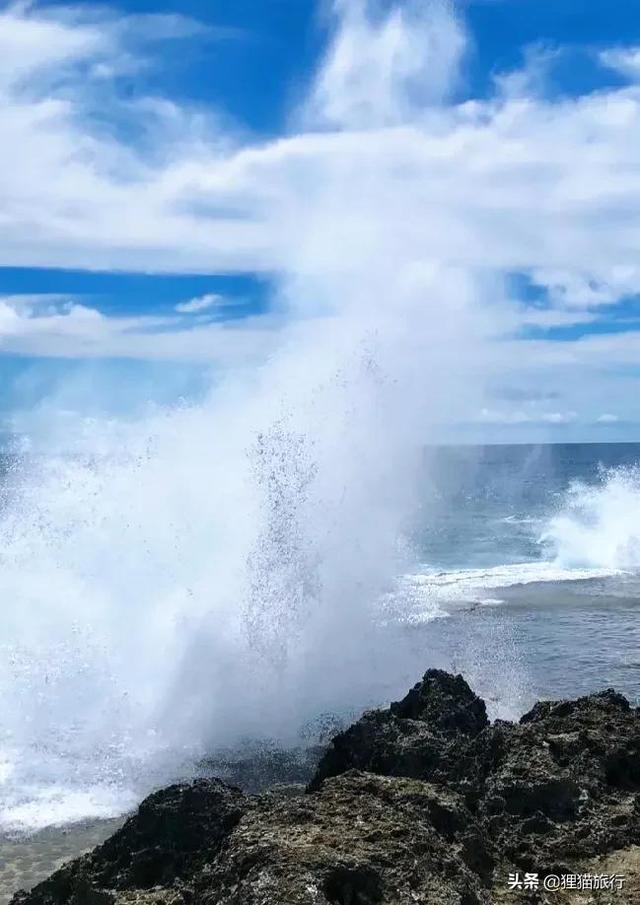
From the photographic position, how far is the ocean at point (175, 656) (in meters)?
14.4

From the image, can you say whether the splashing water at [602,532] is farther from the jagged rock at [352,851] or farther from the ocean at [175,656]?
the jagged rock at [352,851]

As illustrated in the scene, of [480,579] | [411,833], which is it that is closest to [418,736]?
[411,833]

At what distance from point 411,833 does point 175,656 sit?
40.3 ft

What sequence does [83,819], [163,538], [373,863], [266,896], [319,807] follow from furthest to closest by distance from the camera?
[163,538] < [83,819] < [319,807] < [373,863] < [266,896]

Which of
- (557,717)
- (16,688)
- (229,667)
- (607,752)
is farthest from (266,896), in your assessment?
(16,688)

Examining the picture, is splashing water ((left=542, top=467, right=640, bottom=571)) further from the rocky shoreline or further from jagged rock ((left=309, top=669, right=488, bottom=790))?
the rocky shoreline

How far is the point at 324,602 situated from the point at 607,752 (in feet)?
38.4

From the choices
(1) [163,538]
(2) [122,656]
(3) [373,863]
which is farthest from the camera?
(1) [163,538]

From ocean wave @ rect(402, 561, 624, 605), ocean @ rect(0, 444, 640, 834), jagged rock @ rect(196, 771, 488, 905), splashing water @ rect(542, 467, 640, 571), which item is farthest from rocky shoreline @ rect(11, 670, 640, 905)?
splashing water @ rect(542, 467, 640, 571)

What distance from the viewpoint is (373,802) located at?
6.82 meters

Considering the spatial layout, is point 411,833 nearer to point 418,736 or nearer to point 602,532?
point 418,736

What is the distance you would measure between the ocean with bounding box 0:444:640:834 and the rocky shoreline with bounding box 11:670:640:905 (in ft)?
16.7

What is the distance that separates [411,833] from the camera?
6320 millimetres

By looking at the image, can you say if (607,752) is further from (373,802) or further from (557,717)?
(373,802)
